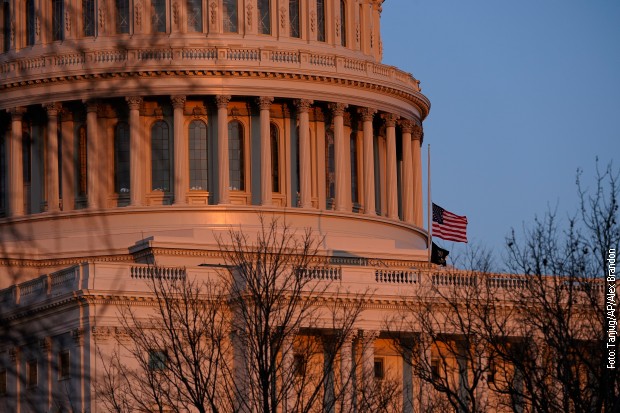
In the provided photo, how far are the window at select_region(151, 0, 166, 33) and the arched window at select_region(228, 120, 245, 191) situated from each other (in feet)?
22.6

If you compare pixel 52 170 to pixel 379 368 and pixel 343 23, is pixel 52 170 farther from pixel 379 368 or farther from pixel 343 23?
pixel 379 368

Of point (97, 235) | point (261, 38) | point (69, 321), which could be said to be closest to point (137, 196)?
point (97, 235)

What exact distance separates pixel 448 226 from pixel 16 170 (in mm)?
25131

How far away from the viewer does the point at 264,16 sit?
392ft

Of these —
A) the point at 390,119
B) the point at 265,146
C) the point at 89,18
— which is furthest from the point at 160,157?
the point at 390,119

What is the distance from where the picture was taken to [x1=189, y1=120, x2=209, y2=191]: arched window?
116 metres

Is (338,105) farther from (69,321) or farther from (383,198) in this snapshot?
(69,321)

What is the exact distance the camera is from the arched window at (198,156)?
116m

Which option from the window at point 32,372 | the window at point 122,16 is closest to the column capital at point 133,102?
the window at point 122,16

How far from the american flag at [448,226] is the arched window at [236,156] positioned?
1370 cm

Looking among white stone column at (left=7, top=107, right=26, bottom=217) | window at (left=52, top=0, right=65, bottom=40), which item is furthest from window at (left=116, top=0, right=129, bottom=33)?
white stone column at (left=7, top=107, right=26, bottom=217)

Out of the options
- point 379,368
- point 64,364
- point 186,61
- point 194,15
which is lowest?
point 379,368

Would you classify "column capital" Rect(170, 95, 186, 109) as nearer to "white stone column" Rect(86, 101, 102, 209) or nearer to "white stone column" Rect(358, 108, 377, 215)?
"white stone column" Rect(86, 101, 102, 209)

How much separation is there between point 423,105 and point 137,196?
67.0ft
